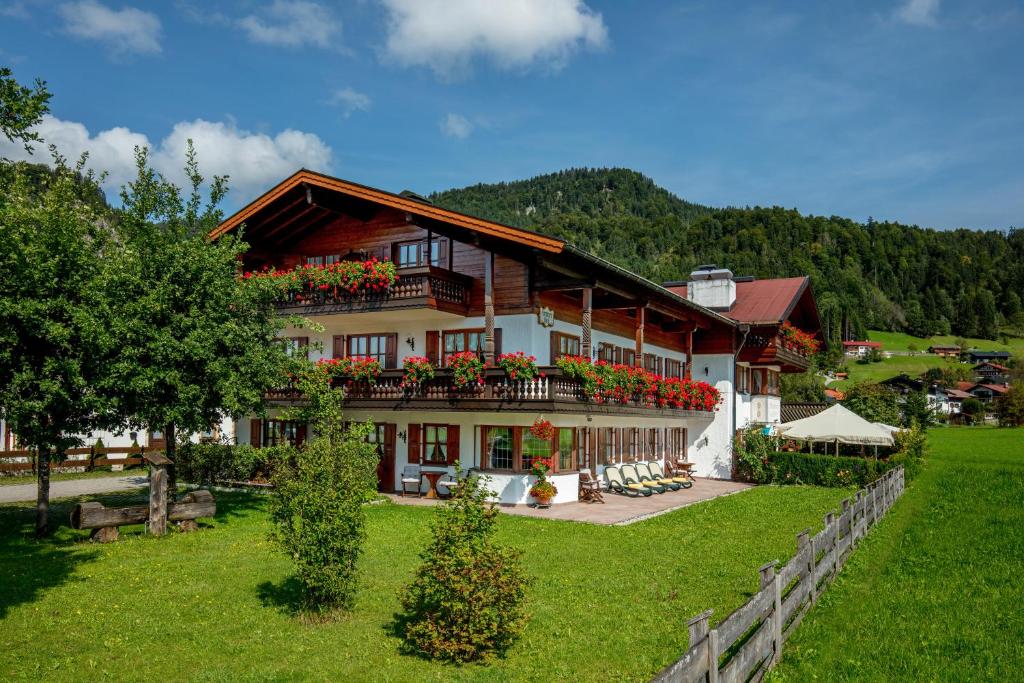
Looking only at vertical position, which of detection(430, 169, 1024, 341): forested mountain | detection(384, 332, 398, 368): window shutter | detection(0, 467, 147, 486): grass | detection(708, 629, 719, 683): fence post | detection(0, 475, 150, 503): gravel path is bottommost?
detection(0, 467, 147, 486): grass

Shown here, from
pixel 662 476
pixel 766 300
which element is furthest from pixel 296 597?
pixel 766 300

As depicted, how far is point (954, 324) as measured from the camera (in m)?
155

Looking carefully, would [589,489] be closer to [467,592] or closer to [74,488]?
[467,592]

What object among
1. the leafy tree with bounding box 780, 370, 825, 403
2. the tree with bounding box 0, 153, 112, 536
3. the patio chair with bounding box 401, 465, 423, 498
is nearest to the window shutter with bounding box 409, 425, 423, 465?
the patio chair with bounding box 401, 465, 423, 498

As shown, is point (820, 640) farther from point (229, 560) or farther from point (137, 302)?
point (137, 302)

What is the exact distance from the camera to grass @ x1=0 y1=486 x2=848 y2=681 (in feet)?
26.6

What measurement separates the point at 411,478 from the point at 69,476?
13.3 m

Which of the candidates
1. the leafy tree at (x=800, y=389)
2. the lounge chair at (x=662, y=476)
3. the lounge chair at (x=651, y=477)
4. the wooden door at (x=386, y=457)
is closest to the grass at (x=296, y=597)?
the wooden door at (x=386, y=457)

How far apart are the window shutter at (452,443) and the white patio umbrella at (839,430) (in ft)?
49.6

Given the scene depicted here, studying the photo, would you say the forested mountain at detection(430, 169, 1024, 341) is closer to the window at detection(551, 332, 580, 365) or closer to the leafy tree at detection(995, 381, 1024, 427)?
the leafy tree at detection(995, 381, 1024, 427)

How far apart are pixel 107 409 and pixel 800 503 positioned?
18.6 meters

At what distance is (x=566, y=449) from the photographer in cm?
2184

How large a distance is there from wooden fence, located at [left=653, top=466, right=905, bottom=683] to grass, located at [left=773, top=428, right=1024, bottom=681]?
0.25 meters

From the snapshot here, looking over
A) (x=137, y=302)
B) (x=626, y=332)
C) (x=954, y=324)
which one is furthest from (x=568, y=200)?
(x=137, y=302)
